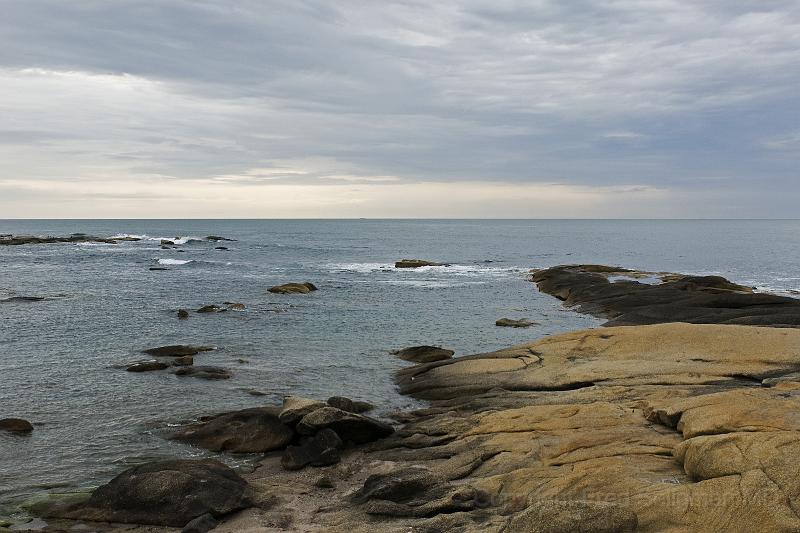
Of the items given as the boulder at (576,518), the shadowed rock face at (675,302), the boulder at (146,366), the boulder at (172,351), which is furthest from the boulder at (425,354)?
the boulder at (576,518)

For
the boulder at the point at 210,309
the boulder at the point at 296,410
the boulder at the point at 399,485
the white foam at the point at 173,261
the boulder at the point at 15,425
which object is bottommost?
the boulder at the point at 15,425

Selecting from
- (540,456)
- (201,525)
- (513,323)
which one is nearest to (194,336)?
(513,323)

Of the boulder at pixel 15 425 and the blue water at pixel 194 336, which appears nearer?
the blue water at pixel 194 336

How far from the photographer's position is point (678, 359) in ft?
76.7

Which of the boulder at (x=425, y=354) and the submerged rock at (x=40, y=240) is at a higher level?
the submerged rock at (x=40, y=240)

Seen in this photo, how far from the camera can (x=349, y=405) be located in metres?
23.0

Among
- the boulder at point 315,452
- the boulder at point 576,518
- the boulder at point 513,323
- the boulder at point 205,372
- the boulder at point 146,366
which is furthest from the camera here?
the boulder at point 513,323

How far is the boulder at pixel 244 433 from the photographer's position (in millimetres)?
20016

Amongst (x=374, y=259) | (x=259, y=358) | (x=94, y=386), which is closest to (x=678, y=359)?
(x=259, y=358)

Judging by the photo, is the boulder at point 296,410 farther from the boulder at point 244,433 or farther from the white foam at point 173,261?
the white foam at point 173,261

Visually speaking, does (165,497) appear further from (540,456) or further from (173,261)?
(173,261)

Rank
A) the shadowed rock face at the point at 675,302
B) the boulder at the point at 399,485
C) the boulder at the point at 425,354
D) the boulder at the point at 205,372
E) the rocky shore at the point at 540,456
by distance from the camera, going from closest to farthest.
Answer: the rocky shore at the point at 540,456
the boulder at the point at 399,485
the boulder at the point at 205,372
the boulder at the point at 425,354
the shadowed rock face at the point at 675,302

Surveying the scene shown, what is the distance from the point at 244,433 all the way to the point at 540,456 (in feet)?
30.5

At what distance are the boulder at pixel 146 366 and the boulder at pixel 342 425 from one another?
13504 millimetres
